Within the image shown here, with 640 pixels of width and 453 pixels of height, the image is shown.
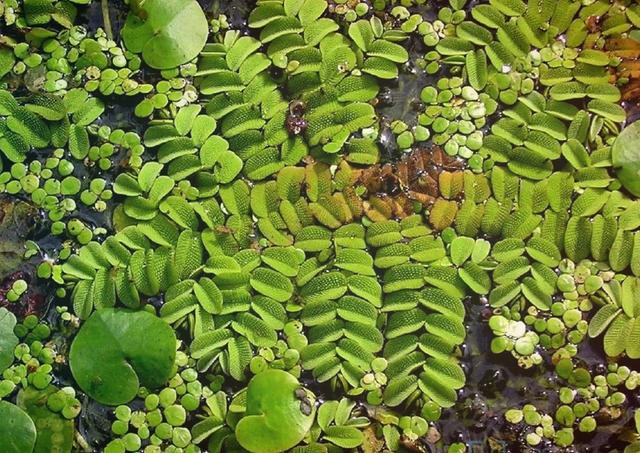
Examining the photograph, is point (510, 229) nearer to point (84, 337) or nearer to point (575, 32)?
point (575, 32)

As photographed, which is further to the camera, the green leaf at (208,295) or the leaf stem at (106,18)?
the leaf stem at (106,18)

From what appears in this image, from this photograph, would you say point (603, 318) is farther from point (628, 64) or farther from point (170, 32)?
point (170, 32)

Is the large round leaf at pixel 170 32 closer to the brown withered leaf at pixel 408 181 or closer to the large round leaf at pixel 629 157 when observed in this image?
the brown withered leaf at pixel 408 181

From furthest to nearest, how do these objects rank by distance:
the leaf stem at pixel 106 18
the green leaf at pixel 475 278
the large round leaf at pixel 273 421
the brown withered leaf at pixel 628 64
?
the leaf stem at pixel 106 18
the brown withered leaf at pixel 628 64
the green leaf at pixel 475 278
the large round leaf at pixel 273 421

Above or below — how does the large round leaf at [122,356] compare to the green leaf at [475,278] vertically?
below

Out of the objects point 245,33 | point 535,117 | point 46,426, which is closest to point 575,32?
point 535,117

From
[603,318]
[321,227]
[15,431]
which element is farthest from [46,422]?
[603,318]

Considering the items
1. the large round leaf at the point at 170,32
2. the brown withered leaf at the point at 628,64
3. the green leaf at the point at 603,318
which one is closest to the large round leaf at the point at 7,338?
the large round leaf at the point at 170,32

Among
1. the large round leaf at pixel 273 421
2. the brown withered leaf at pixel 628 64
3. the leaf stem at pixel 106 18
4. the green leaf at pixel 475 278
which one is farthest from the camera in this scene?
the leaf stem at pixel 106 18
